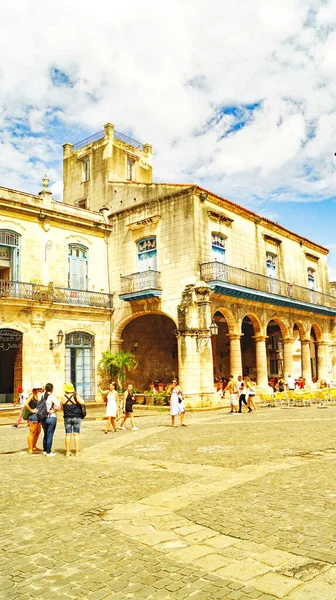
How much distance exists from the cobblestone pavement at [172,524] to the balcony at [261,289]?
1102 centimetres

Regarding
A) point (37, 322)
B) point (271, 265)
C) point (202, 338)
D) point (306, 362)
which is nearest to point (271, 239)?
point (271, 265)

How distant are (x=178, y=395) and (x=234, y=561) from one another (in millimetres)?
10208

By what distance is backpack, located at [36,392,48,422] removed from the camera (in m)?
9.72

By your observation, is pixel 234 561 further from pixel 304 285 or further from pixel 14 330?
pixel 304 285

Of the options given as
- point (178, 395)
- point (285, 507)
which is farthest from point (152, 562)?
point (178, 395)

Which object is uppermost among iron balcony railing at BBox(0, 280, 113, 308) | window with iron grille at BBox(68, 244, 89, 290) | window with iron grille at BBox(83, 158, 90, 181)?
window with iron grille at BBox(83, 158, 90, 181)

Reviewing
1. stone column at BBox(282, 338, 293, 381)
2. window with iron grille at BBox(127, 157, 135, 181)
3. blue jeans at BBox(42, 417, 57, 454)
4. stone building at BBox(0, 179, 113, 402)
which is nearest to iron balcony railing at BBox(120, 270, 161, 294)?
stone building at BBox(0, 179, 113, 402)

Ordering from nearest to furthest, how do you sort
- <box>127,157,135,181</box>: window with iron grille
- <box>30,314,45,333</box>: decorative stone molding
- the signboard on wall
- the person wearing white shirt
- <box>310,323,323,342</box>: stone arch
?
1. the signboard on wall
2. <box>30,314,45,333</box>: decorative stone molding
3. the person wearing white shirt
4. <box>127,157,135,181</box>: window with iron grille
5. <box>310,323,323,342</box>: stone arch

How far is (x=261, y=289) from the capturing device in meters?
23.6

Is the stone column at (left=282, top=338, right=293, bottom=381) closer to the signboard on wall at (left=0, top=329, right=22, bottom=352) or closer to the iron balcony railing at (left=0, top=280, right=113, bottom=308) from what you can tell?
the iron balcony railing at (left=0, top=280, right=113, bottom=308)

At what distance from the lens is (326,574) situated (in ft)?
12.0

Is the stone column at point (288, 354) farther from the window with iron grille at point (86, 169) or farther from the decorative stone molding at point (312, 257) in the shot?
the window with iron grille at point (86, 169)

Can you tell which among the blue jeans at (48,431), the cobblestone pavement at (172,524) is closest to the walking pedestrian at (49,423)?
the blue jeans at (48,431)

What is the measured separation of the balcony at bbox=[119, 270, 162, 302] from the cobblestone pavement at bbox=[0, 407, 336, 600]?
1158 centimetres
